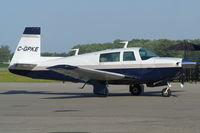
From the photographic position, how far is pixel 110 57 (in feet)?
55.6

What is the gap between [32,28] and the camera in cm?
1866

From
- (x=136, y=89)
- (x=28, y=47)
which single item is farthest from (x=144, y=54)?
(x=28, y=47)

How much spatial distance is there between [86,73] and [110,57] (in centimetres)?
132

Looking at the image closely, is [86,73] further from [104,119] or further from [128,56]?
[104,119]

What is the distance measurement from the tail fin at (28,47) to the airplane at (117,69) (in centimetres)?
12

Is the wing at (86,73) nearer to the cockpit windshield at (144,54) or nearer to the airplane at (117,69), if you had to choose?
the airplane at (117,69)

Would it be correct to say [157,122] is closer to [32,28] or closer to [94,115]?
[94,115]

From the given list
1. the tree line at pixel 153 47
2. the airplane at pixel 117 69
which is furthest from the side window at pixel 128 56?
the tree line at pixel 153 47

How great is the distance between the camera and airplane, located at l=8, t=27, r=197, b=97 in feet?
52.5

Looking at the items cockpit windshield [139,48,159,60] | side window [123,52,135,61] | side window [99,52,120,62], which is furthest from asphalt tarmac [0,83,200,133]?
side window [99,52,120,62]

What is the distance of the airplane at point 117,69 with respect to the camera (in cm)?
1602

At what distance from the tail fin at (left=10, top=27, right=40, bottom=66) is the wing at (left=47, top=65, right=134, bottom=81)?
7.91 feet

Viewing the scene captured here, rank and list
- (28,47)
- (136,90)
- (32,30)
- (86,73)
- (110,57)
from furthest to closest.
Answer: (32,30) → (28,47) → (136,90) → (110,57) → (86,73)

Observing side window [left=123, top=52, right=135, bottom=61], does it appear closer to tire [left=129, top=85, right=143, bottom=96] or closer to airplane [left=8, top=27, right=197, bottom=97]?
airplane [left=8, top=27, right=197, bottom=97]
